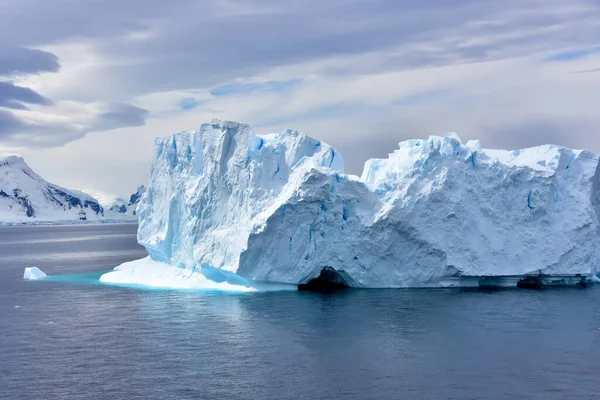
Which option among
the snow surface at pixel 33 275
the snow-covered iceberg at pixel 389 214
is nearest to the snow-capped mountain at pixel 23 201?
the snow surface at pixel 33 275

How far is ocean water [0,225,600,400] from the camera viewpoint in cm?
1516

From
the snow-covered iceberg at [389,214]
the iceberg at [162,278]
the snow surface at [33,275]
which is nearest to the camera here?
the snow-covered iceberg at [389,214]

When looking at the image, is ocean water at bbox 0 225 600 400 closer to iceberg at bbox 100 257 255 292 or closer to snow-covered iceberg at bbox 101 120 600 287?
iceberg at bbox 100 257 255 292

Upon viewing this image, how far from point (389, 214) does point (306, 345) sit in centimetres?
979

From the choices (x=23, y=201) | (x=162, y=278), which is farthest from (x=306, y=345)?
(x=23, y=201)

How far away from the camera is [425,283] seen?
2841 cm

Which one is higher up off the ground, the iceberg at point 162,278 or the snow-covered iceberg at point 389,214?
the snow-covered iceberg at point 389,214

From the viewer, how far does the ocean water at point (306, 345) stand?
15.2 metres

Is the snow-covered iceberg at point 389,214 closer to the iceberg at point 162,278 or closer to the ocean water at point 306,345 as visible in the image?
the iceberg at point 162,278

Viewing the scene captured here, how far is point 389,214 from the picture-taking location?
27.2m

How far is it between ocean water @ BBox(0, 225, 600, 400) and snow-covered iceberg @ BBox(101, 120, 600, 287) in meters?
1.33

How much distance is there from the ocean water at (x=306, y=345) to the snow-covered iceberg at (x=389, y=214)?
1330mm

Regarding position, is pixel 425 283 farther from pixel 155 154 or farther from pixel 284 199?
pixel 155 154

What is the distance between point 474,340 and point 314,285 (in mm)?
11902
